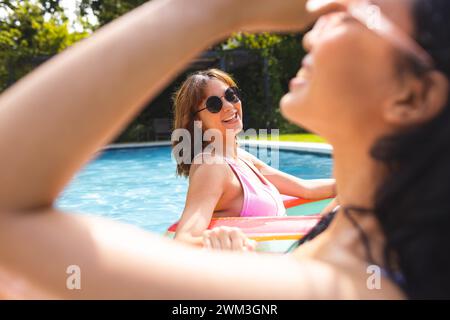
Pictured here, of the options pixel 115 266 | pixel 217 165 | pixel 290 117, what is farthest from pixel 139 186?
pixel 115 266

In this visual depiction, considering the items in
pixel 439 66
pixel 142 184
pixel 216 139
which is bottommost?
pixel 439 66

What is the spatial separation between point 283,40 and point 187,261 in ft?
52.5

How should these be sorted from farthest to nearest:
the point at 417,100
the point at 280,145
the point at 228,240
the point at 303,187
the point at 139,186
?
the point at 280,145 < the point at 139,186 < the point at 303,187 < the point at 228,240 < the point at 417,100

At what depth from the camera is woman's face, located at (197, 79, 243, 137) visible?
121 inches

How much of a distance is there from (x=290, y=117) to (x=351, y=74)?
152 mm

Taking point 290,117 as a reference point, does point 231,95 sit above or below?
above

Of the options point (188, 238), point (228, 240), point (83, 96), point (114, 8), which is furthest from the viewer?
point (114, 8)

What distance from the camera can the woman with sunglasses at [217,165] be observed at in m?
2.58

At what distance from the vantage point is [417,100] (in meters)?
0.74

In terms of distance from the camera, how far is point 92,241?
2.23 ft

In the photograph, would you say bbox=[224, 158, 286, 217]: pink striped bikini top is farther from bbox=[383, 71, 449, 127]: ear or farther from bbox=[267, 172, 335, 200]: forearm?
bbox=[383, 71, 449, 127]: ear

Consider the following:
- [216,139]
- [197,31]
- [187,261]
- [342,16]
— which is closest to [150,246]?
[187,261]

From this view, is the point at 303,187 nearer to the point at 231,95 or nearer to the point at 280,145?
the point at 231,95
